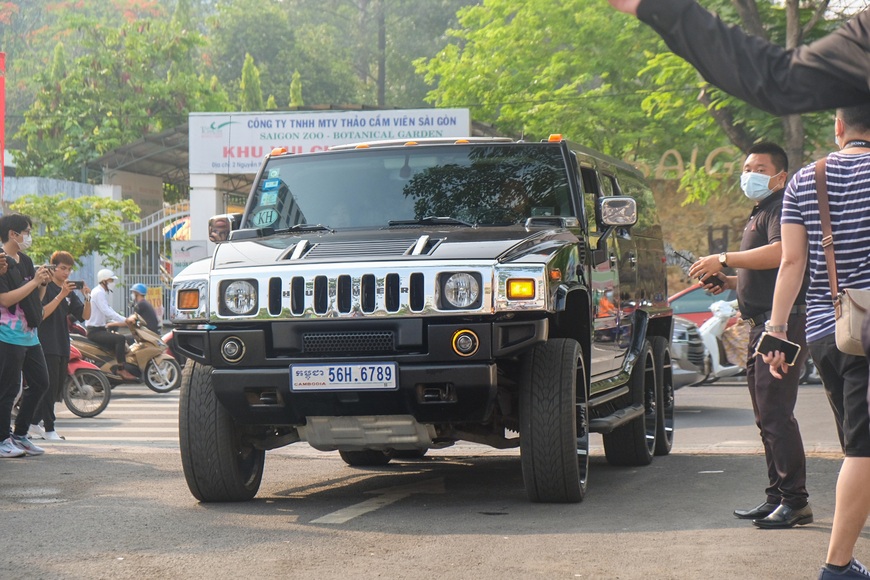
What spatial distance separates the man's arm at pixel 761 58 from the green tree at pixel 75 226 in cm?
2943

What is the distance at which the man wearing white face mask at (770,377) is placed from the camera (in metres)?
6.37

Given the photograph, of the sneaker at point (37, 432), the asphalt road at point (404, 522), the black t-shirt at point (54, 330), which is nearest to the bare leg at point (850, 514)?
the asphalt road at point (404, 522)

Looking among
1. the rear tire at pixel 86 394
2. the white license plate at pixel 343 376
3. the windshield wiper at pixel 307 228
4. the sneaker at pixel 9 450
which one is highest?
the windshield wiper at pixel 307 228

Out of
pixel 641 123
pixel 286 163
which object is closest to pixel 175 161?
pixel 641 123

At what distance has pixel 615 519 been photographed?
6.56m

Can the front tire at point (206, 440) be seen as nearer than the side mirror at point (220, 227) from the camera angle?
Yes

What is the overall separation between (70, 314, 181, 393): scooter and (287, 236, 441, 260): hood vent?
37.4 feet

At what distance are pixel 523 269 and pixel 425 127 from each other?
26.7 meters

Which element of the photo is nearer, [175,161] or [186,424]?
[186,424]

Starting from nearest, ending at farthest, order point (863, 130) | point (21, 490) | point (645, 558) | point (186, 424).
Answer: point (863, 130)
point (645, 558)
point (186, 424)
point (21, 490)

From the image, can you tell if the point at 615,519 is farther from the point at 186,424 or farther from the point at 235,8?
the point at 235,8

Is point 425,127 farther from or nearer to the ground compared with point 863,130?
farther from the ground

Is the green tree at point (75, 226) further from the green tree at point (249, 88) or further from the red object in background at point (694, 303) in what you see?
the green tree at point (249, 88)

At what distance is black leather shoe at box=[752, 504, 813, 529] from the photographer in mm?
6277
